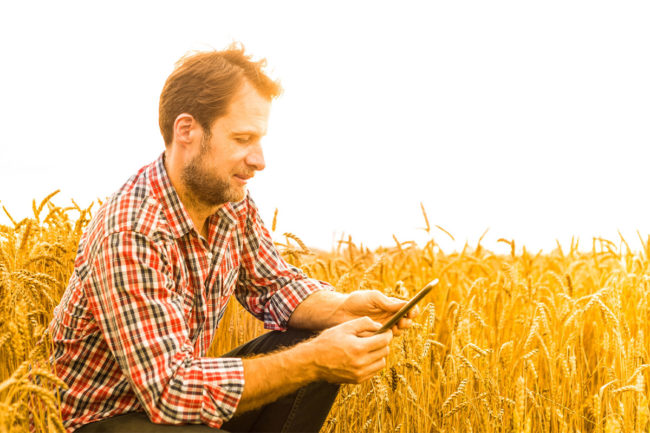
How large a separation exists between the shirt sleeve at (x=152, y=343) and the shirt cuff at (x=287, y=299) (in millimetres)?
640

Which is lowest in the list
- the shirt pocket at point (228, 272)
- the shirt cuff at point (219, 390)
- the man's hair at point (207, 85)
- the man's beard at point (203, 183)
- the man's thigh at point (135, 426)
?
the man's thigh at point (135, 426)

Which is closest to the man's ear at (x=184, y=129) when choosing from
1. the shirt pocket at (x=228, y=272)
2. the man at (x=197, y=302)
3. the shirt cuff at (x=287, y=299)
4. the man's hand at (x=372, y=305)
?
the man at (x=197, y=302)

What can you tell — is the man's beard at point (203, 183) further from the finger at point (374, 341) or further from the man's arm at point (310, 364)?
the finger at point (374, 341)

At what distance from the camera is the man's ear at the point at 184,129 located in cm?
223

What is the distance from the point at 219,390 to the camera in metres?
1.85

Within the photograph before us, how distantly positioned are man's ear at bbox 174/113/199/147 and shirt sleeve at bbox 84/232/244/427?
1.57ft

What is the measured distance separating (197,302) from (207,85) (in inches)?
31.0

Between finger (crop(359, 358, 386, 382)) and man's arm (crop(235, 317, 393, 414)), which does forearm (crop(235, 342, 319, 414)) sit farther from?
finger (crop(359, 358, 386, 382))

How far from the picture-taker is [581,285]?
4359 millimetres

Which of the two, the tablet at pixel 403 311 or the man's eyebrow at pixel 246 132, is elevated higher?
the man's eyebrow at pixel 246 132

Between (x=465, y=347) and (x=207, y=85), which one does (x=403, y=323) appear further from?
(x=207, y=85)

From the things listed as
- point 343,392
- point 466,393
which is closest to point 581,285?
point 466,393

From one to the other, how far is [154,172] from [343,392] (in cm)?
131

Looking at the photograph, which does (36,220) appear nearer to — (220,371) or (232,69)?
(232,69)
